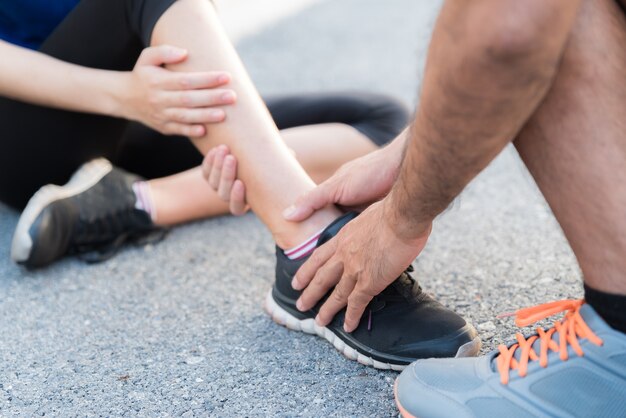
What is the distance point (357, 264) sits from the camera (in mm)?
1150

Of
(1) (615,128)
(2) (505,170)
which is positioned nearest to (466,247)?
(2) (505,170)

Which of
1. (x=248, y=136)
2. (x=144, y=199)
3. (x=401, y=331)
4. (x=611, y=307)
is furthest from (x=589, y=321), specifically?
(x=144, y=199)

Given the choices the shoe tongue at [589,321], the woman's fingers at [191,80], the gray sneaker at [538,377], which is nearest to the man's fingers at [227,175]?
the woman's fingers at [191,80]

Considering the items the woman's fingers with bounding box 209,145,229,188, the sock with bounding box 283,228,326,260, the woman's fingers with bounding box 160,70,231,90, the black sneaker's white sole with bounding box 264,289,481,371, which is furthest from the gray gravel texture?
the woman's fingers with bounding box 160,70,231,90

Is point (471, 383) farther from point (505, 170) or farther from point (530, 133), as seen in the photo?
point (505, 170)

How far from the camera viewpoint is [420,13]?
3857mm

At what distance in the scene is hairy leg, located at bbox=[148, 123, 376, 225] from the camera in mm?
1821

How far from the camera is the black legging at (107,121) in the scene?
158cm

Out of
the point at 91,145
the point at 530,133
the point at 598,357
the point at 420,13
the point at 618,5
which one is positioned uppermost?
the point at 618,5

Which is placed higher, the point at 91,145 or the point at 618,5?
the point at 618,5

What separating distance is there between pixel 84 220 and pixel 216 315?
42cm

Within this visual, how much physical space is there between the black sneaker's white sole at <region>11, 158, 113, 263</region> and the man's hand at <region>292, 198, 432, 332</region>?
0.61 meters

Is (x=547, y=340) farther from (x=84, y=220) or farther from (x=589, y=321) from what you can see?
(x=84, y=220)

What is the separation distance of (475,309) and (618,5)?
623 mm
